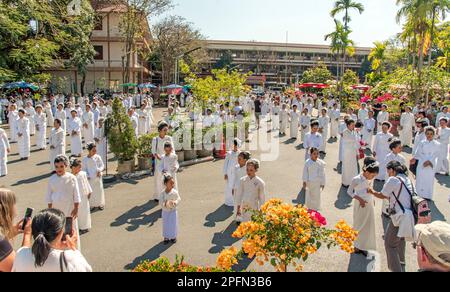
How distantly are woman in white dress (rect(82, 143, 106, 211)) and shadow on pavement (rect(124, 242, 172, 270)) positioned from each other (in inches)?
97.2

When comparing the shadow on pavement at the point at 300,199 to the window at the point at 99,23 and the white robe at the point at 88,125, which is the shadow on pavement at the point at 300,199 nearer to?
the white robe at the point at 88,125

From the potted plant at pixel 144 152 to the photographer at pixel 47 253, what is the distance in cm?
878

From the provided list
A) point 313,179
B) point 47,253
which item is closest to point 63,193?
point 47,253

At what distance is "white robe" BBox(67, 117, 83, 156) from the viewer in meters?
13.0

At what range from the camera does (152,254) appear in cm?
629

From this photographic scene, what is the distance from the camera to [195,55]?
155 ft

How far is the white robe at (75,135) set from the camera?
1301cm

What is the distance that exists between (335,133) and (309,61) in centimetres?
5782

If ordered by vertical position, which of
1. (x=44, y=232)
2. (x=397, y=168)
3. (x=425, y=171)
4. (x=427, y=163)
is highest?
(x=397, y=168)

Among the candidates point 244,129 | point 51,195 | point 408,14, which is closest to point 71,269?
point 51,195

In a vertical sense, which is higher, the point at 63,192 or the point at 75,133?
the point at 75,133

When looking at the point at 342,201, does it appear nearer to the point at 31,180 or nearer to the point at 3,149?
the point at 31,180

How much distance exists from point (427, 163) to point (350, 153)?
6.04 feet

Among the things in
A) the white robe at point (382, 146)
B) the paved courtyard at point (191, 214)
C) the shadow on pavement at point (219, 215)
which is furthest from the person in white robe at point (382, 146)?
the shadow on pavement at point (219, 215)
